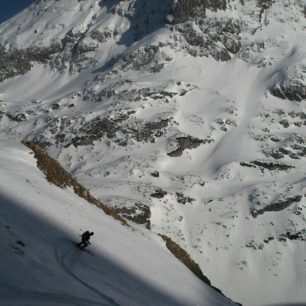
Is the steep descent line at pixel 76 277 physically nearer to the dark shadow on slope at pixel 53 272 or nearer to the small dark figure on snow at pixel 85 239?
the dark shadow on slope at pixel 53 272

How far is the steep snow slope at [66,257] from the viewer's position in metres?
10.7

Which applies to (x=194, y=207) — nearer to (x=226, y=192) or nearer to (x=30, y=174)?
(x=226, y=192)

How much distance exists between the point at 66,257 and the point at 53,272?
2.62 metres

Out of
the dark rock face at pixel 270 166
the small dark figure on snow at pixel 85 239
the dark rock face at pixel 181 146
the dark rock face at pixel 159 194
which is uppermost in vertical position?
the dark rock face at pixel 270 166

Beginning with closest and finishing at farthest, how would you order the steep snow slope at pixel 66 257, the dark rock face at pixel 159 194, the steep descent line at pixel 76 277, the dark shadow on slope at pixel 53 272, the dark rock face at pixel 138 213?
the dark shadow on slope at pixel 53 272, the steep snow slope at pixel 66 257, the steep descent line at pixel 76 277, the dark rock face at pixel 138 213, the dark rock face at pixel 159 194

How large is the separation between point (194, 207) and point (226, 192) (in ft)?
42.2

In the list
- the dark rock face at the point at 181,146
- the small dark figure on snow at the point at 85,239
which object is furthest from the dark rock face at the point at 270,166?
the small dark figure on snow at the point at 85,239

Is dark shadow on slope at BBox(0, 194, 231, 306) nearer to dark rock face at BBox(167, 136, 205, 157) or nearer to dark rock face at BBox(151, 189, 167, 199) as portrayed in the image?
dark rock face at BBox(151, 189, 167, 199)

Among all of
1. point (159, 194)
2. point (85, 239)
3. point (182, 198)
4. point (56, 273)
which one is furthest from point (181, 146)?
point (56, 273)

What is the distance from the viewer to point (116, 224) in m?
23.7

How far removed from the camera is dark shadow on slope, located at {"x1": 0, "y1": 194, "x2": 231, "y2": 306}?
33.0 ft

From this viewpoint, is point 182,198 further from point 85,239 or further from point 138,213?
point 85,239

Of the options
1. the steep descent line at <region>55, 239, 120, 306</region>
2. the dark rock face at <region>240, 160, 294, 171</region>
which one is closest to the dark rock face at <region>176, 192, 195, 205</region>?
the dark rock face at <region>240, 160, 294, 171</region>

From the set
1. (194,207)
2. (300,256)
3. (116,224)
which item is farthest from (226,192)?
(116,224)
